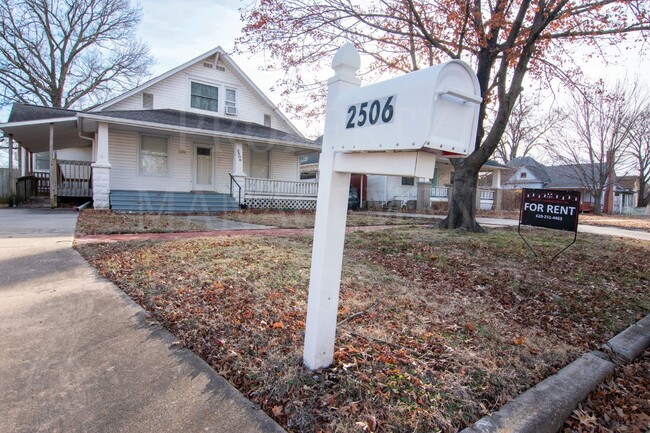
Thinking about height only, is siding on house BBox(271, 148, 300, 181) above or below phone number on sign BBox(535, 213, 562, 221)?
above

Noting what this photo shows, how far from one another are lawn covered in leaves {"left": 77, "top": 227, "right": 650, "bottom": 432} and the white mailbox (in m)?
1.27

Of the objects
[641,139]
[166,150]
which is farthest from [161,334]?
[641,139]

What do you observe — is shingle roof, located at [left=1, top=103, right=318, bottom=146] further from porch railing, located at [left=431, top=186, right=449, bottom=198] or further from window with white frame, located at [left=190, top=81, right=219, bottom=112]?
porch railing, located at [left=431, top=186, right=449, bottom=198]

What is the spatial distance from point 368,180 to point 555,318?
20.3 meters

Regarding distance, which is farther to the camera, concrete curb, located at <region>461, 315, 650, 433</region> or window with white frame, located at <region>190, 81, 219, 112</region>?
window with white frame, located at <region>190, 81, 219, 112</region>

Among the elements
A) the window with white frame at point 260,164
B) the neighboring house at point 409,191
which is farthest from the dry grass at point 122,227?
the neighboring house at point 409,191

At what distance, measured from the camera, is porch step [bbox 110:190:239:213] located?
12.2 metres

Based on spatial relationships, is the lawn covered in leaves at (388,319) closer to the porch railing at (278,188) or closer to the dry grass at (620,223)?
the porch railing at (278,188)

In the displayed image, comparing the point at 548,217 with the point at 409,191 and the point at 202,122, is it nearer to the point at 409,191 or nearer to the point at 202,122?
the point at 202,122

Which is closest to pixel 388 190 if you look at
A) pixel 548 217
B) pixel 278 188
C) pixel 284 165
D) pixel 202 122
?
pixel 284 165

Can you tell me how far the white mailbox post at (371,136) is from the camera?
1548 mm

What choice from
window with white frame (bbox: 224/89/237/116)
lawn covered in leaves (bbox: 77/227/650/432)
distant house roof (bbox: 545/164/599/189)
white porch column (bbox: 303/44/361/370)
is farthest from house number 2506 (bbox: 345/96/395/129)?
distant house roof (bbox: 545/164/599/189)

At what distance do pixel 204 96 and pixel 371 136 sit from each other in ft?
52.0

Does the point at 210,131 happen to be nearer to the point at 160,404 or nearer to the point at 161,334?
the point at 161,334
